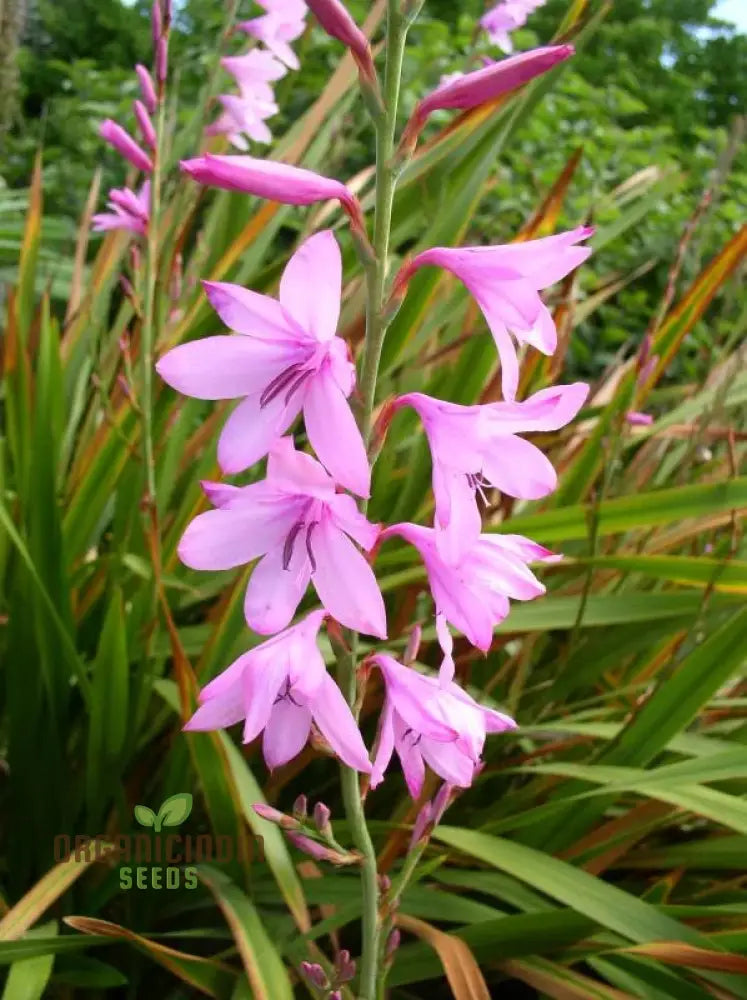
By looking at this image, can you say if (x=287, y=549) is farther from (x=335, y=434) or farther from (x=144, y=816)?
(x=144, y=816)

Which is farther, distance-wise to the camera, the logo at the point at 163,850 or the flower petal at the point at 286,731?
the logo at the point at 163,850

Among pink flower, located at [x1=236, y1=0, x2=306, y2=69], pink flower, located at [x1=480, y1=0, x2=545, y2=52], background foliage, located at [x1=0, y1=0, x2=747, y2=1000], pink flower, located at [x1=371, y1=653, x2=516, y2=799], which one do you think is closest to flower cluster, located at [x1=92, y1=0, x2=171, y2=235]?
background foliage, located at [x1=0, y1=0, x2=747, y2=1000]

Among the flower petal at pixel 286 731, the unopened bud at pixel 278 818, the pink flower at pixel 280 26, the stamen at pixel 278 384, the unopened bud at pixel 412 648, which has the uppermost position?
the pink flower at pixel 280 26

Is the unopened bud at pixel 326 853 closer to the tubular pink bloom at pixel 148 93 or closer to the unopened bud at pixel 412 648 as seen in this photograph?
the unopened bud at pixel 412 648

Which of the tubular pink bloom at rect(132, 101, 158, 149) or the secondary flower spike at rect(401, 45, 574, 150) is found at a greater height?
the secondary flower spike at rect(401, 45, 574, 150)

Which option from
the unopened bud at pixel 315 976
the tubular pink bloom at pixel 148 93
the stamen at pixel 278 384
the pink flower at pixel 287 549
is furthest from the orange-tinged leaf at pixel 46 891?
the tubular pink bloom at pixel 148 93

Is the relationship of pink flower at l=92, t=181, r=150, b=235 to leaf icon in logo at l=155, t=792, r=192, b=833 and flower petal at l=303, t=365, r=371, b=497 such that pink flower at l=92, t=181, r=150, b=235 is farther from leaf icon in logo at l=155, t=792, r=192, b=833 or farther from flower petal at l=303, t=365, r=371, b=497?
flower petal at l=303, t=365, r=371, b=497

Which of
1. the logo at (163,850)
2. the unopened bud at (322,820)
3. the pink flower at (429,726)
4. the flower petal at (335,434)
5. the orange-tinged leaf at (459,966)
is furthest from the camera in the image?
the logo at (163,850)

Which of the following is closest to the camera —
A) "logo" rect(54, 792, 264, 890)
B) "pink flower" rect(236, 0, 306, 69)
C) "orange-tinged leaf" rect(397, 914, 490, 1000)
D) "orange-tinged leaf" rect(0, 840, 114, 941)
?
"orange-tinged leaf" rect(397, 914, 490, 1000)

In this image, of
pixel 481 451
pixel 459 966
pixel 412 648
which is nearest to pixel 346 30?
pixel 481 451
